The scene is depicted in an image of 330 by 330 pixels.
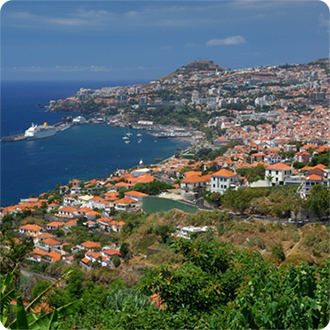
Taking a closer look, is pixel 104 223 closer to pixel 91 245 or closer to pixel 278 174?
pixel 91 245

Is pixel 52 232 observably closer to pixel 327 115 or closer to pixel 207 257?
A: pixel 207 257

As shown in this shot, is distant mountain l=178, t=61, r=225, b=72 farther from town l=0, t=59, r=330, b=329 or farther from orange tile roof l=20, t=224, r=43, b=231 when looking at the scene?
orange tile roof l=20, t=224, r=43, b=231

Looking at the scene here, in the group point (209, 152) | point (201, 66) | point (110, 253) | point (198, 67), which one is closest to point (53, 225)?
point (110, 253)

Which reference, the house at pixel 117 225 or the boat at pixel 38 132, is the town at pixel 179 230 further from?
the boat at pixel 38 132

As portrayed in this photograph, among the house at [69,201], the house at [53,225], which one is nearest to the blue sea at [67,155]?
the house at [69,201]

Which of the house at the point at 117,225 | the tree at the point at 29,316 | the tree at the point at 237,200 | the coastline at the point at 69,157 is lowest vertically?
the coastline at the point at 69,157

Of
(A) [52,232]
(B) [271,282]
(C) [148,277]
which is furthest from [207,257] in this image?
(A) [52,232]

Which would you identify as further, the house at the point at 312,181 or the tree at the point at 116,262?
the house at the point at 312,181
